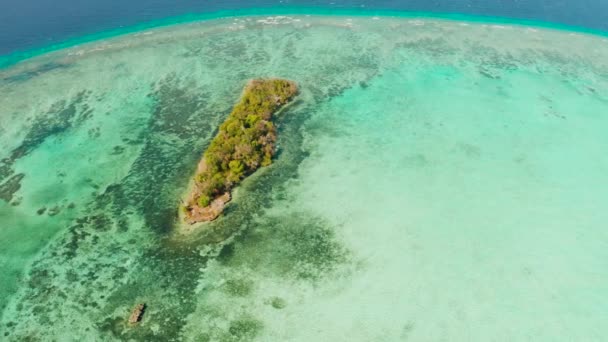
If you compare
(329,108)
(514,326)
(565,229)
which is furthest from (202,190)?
(565,229)

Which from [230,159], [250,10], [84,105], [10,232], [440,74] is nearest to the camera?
[10,232]

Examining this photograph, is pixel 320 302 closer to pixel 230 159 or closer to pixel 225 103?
pixel 230 159

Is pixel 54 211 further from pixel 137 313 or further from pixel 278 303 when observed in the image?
pixel 278 303

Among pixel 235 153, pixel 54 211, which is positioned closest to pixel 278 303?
pixel 235 153

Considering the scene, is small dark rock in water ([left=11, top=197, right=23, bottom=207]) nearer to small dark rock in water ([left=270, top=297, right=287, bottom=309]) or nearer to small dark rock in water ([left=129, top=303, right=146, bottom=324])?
small dark rock in water ([left=129, top=303, right=146, bottom=324])

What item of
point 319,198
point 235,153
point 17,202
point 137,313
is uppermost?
point 235,153
